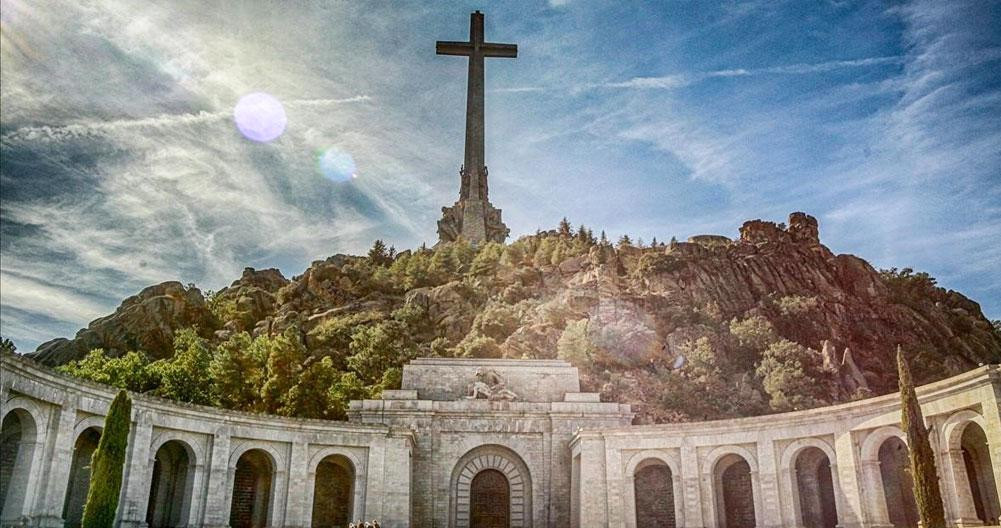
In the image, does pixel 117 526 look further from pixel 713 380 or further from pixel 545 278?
pixel 545 278

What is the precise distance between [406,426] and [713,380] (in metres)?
32.7

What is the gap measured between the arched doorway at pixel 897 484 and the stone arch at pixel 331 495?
24924mm

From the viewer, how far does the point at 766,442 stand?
113 ft

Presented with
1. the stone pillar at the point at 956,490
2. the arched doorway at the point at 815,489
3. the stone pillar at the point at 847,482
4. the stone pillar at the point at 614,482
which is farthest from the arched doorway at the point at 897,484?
the stone pillar at the point at 614,482

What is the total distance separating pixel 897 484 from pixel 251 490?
97.2ft

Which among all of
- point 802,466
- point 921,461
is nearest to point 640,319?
point 802,466

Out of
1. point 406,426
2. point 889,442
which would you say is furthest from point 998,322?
point 406,426

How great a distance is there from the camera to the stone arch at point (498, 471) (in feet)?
136

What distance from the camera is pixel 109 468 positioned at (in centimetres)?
2719

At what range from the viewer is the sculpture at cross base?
92.8m

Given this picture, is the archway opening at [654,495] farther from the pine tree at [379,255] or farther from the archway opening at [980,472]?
the pine tree at [379,255]

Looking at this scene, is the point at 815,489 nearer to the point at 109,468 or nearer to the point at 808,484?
the point at 808,484

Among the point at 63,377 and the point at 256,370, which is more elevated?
the point at 256,370

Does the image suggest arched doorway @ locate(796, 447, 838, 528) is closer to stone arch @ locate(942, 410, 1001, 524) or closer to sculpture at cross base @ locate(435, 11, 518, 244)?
stone arch @ locate(942, 410, 1001, 524)
